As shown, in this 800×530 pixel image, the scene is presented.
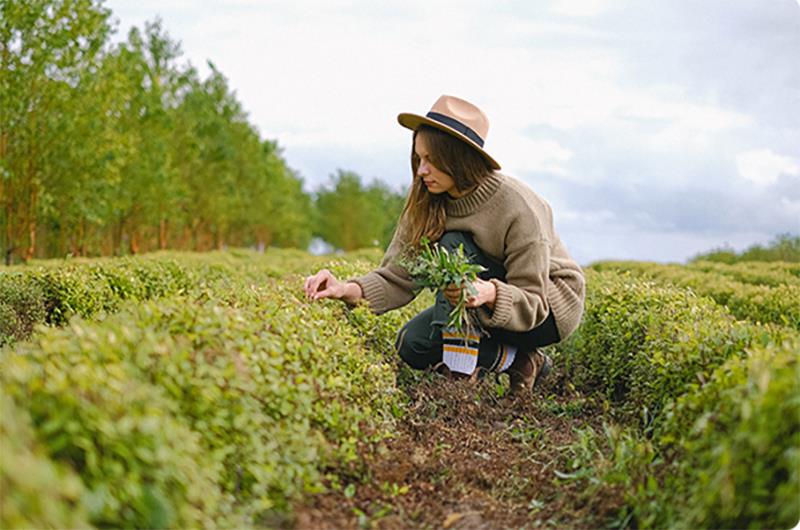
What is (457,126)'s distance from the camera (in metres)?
4.24

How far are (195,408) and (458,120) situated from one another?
7.53ft

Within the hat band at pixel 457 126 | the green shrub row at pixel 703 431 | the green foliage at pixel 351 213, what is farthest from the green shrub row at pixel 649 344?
the green foliage at pixel 351 213

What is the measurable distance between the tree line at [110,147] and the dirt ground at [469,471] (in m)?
7.04

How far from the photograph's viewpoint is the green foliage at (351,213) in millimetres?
53513

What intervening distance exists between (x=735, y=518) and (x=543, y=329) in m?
2.33

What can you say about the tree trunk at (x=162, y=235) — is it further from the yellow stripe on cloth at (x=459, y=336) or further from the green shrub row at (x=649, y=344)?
the yellow stripe on cloth at (x=459, y=336)

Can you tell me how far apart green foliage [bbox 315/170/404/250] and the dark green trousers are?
155ft

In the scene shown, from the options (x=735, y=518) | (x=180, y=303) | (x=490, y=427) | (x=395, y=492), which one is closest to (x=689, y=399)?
(x=735, y=518)

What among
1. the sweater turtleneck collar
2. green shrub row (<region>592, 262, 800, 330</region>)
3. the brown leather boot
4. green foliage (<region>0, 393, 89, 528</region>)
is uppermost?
the sweater turtleneck collar

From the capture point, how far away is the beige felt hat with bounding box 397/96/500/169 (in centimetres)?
424

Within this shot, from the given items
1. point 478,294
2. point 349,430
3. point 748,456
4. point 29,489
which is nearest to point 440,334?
point 478,294

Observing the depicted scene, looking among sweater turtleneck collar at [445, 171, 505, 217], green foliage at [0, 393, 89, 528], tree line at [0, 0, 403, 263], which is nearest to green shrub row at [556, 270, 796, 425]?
sweater turtleneck collar at [445, 171, 505, 217]

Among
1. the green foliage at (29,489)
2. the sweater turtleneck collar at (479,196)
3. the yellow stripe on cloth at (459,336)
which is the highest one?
the sweater turtleneck collar at (479,196)

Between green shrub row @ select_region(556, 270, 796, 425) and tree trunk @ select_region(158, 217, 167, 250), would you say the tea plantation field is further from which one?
tree trunk @ select_region(158, 217, 167, 250)
